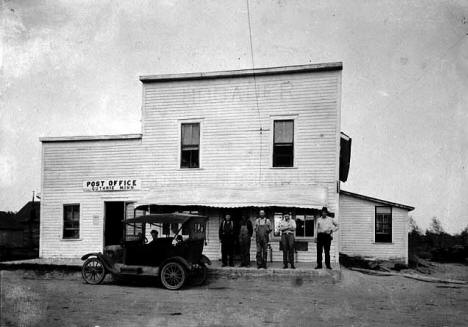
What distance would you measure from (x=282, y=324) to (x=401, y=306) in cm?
324

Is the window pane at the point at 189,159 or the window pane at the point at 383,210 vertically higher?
the window pane at the point at 189,159

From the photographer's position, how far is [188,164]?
56.4 ft

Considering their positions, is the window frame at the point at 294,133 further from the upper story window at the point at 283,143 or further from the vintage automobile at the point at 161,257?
the vintage automobile at the point at 161,257

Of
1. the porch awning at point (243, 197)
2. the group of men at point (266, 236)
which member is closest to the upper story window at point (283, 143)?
the porch awning at point (243, 197)

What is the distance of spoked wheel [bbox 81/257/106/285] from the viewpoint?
42.0 feet

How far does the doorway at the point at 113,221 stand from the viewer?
58.3 feet

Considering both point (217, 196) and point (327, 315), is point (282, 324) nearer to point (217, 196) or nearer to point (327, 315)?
point (327, 315)

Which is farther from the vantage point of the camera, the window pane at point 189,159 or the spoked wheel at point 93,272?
the window pane at point 189,159

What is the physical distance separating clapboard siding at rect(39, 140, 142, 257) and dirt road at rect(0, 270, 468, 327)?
433cm

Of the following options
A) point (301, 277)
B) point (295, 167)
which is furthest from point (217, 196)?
point (301, 277)

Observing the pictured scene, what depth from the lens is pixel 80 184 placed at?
18000 mm

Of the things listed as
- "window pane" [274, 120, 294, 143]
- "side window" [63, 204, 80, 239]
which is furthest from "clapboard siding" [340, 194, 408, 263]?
"side window" [63, 204, 80, 239]

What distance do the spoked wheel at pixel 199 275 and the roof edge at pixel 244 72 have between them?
7.23 m

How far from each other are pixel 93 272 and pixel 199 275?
9.77ft
